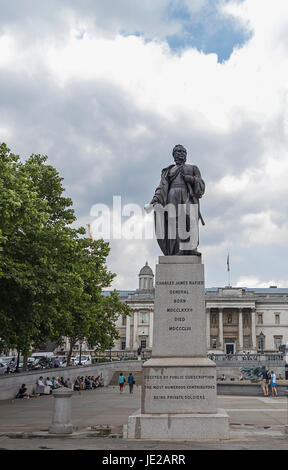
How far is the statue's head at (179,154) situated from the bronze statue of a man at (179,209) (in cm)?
20

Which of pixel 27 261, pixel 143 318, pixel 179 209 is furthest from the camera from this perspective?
pixel 143 318

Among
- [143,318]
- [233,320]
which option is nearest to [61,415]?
[143,318]

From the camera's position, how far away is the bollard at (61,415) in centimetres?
1119

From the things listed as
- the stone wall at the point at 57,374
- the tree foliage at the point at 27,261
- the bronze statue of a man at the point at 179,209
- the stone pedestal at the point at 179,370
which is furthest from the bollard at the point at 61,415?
the stone wall at the point at 57,374

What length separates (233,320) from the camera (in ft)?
375

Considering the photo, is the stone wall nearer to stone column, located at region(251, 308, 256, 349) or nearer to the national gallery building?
the national gallery building

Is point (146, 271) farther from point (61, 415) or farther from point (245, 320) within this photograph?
point (61, 415)

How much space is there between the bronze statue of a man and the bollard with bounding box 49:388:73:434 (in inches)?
174

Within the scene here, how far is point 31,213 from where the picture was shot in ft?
65.4

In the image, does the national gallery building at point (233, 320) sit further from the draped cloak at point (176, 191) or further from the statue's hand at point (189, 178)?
the statue's hand at point (189, 178)

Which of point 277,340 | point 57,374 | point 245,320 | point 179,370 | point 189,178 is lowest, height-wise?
point 57,374
